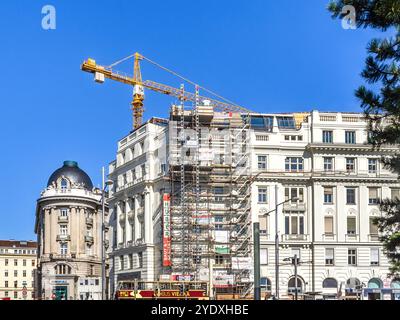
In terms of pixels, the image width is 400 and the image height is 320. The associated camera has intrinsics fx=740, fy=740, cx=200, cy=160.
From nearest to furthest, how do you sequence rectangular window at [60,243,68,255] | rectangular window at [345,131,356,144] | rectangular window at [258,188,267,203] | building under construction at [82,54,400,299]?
building under construction at [82,54,400,299], rectangular window at [258,188,267,203], rectangular window at [345,131,356,144], rectangular window at [60,243,68,255]

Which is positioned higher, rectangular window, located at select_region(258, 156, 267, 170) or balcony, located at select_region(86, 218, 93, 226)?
rectangular window, located at select_region(258, 156, 267, 170)

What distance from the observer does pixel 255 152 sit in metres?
90.9

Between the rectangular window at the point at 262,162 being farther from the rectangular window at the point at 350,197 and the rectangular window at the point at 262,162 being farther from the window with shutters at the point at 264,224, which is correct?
the rectangular window at the point at 350,197

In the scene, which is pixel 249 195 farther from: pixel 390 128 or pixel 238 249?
pixel 390 128

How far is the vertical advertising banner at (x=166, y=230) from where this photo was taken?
85.1 meters

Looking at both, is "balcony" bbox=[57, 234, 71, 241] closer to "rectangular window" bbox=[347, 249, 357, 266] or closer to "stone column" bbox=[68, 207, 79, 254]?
"stone column" bbox=[68, 207, 79, 254]

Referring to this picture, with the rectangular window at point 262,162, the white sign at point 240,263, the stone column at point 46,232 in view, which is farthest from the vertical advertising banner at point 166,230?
the stone column at point 46,232

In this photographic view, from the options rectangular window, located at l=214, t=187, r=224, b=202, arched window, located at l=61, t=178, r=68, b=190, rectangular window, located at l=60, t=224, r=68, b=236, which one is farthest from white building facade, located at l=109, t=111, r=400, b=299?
arched window, located at l=61, t=178, r=68, b=190

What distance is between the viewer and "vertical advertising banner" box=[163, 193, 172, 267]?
3349 inches

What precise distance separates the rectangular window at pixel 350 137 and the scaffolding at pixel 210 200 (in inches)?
476

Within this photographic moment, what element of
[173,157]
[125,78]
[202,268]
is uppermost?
[125,78]

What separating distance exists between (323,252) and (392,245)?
233ft

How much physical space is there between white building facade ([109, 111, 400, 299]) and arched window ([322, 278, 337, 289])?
0.12 m
